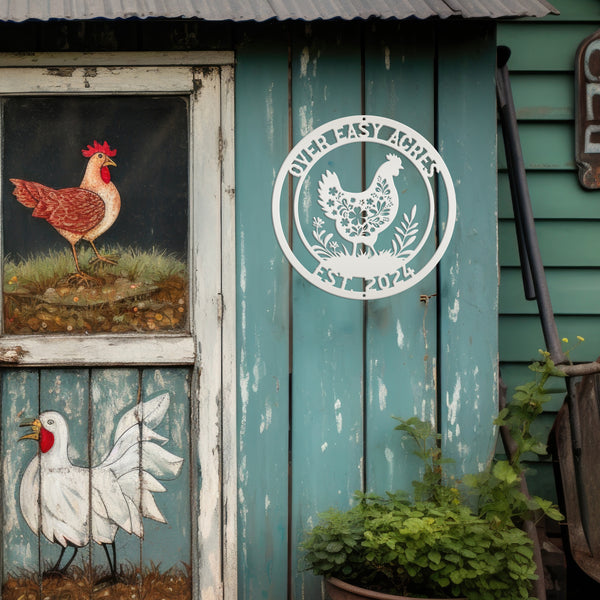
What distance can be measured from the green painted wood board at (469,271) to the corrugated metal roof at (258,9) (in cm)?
20

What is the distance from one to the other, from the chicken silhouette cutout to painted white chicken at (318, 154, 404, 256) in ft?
2.47

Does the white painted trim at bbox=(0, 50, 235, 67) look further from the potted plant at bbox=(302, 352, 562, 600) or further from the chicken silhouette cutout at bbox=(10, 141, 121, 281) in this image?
the potted plant at bbox=(302, 352, 562, 600)

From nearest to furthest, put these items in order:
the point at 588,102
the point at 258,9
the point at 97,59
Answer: the point at 258,9 → the point at 97,59 → the point at 588,102

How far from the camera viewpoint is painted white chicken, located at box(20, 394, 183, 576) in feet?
7.77

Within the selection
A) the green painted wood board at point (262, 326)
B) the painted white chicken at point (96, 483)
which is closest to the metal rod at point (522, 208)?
the green painted wood board at point (262, 326)

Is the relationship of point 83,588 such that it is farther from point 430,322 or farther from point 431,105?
point 431,105

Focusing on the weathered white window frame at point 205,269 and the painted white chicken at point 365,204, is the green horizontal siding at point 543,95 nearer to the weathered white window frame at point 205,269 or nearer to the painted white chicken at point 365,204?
the painted white chicken at point 365,204

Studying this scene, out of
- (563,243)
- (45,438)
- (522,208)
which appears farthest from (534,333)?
(45,438)

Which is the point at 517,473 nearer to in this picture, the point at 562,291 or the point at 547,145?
the point at 562,291

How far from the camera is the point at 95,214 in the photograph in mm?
2389

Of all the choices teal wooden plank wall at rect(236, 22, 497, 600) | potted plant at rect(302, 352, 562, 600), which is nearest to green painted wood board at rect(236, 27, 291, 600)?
teal wooden plank wall at rect(236, 22, 497, 600)

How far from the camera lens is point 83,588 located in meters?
2.37

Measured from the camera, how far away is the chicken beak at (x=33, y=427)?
237cm

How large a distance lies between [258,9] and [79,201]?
35.1 inches
